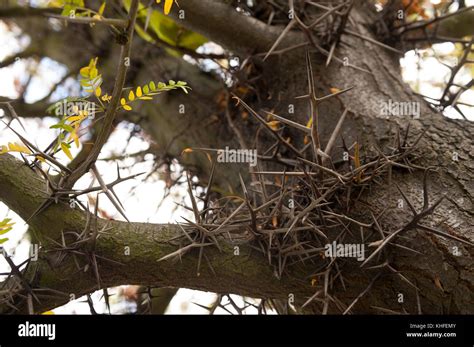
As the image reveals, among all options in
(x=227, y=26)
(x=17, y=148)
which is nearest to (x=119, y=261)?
(x=17, y=148)

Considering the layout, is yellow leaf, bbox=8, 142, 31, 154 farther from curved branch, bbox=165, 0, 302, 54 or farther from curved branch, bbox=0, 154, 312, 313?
curved branch, bbox=165, 0, 302, 54

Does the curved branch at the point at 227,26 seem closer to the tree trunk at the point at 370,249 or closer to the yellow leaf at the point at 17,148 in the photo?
the tree trunk at the point at 370,249

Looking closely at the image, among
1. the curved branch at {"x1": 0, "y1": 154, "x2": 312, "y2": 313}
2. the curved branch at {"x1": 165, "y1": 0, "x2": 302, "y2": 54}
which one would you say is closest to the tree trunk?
the curved branch at {"x1": 0, "y1": 154, "x2": 312, "y2": 313}

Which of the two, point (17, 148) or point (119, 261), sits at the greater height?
point (17, 148)

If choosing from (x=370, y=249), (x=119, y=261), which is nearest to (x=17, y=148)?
(x=119, y=261)

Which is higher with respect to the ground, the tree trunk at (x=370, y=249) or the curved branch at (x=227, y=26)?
the curved branch at (x=227, y=26)

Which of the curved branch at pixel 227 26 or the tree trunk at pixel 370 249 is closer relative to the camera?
the tree trunk at pixel 370 249

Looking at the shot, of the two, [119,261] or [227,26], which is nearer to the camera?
[119,261]

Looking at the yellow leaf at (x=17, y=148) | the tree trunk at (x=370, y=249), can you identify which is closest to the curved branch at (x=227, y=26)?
the tree trunk at (x=370, y=249)

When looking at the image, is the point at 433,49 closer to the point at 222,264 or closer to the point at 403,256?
the point at 403,256

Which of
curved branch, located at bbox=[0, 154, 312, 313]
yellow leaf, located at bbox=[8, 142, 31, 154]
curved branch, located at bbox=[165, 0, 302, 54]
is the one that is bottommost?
curved branch, located at bbox=[0, 154, 312, 313]

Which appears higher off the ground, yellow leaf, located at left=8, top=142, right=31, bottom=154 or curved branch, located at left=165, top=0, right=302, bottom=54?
curved branch, located at left=165, top=0, right=302, bottom=54

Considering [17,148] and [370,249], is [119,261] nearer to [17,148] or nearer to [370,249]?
[17,148]

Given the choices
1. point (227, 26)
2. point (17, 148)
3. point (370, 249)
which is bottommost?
point (370, 249)
